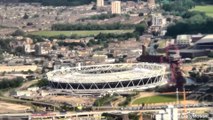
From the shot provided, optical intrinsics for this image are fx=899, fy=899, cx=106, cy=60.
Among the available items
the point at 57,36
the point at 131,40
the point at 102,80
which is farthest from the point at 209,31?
the point at 102,80

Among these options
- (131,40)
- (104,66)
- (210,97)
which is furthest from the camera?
(131,40)

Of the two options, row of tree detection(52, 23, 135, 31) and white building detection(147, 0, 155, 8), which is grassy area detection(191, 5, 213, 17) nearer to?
white building detection(147, 0, 155, 8)

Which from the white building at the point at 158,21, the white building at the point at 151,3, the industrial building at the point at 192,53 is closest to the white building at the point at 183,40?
the industrial building at the point at 192,53

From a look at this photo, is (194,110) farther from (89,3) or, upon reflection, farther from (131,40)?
(89,3)

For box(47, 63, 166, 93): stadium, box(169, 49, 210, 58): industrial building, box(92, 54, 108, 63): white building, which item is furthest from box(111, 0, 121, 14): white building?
box(47, 63, 166, 93): stadium

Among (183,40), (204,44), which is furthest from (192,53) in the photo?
(183,40)

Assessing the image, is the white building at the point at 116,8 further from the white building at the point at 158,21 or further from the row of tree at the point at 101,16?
the white building at the point at 158,21
